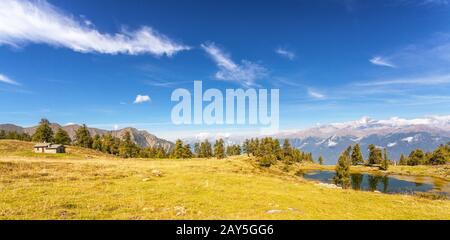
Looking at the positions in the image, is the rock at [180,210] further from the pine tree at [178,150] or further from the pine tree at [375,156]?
the pine tree at [375,156]

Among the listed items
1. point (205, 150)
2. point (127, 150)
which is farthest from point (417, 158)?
point (127, 150)

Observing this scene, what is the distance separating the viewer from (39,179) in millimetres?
33188

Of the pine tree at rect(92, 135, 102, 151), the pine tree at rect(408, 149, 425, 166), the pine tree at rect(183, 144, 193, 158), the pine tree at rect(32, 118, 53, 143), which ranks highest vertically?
the pine tree at rect(32, 118, 53, 143)

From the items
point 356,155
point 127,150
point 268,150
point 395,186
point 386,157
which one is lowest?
point 395,186

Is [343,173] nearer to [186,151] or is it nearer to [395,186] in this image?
[395,186]

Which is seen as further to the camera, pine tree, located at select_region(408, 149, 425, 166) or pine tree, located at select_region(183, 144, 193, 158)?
pine tree, located at select_region(408, 149, 425, 166)

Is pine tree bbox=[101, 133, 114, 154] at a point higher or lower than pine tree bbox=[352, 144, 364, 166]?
higher

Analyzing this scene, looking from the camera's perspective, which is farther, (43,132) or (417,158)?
(417,158)

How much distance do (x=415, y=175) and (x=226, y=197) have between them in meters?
155

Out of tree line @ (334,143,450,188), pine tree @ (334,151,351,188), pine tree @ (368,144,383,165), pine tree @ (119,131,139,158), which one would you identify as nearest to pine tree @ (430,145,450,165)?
tree line @ (334,143,450,188)

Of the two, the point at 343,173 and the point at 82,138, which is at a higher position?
the point at 82,138

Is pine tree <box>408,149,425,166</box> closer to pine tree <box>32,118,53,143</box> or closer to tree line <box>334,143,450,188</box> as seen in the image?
tree line <box>334,143,450,188</box>

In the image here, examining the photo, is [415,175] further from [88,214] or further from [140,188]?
[88,214]
